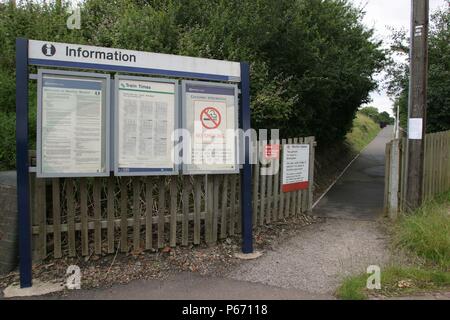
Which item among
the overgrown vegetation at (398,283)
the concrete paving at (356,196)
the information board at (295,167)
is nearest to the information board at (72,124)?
the overgrown vegetation at (398,283)

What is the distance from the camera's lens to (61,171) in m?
4.29

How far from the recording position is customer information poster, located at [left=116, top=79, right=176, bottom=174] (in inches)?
181

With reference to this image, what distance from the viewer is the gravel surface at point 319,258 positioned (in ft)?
14.7

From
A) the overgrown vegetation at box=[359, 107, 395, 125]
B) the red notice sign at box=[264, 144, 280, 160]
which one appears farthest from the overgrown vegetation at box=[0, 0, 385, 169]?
the overgrown vegetation at box=[359, 107, 395, 125]

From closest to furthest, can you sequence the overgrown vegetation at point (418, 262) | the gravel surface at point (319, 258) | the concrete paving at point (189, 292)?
the concrete paving at point (189, 292) → the overgrown vegetation at point (418, 262) → the gravel surface at point (319, 258)

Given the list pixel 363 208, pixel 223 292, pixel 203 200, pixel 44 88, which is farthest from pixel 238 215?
pixel 363 208

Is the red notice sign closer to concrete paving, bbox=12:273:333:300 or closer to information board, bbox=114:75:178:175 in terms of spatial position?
information board, bbox=114:75:178:175

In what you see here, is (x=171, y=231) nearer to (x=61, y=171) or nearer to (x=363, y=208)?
(x=61, y=171)

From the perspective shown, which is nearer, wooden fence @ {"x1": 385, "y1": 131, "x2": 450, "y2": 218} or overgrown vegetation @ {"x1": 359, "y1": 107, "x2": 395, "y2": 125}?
wooden fence @ {"x1": 385, "y1": 131, "x2": 450, "y2": 218}

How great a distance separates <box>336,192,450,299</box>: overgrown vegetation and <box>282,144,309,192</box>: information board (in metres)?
1.74

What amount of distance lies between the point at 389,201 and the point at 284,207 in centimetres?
199

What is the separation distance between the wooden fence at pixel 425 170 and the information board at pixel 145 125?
432 cm

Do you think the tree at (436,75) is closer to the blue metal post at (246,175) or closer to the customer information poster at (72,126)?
the blue metal post at (246,175)
